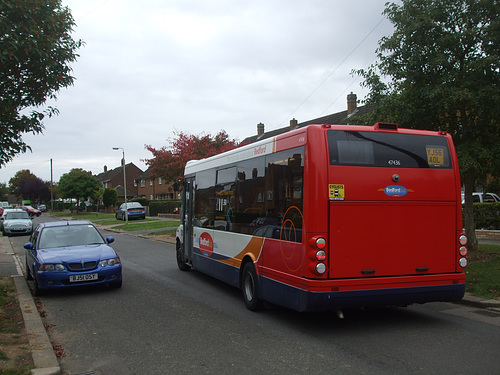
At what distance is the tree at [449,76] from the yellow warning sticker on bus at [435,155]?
3477mm

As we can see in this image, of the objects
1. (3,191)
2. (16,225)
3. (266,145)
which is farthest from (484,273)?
(3,191)

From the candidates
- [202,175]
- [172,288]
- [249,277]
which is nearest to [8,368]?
[249,277]

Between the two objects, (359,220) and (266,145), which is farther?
(266,145)

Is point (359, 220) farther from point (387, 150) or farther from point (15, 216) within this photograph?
point (15, 216)

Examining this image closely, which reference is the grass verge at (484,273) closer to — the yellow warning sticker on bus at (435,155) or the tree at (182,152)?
the yellow warning sticker on bus at (435,155)

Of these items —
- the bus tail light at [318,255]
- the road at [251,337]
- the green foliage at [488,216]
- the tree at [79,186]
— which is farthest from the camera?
the tree at [79,186]

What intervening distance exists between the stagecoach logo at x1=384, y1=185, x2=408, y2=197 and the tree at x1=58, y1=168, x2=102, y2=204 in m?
58.6

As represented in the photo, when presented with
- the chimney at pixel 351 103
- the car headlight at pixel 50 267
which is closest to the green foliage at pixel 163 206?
the chimney at pixel 351 103

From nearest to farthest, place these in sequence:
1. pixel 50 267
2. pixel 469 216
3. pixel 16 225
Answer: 1. pixel 50 267
2. pixel 469 216
3. pixel 16 225

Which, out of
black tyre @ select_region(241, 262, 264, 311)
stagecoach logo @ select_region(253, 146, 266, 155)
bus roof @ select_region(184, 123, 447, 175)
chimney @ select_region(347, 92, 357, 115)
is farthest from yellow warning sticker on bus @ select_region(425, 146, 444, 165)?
chimney @ select_region(347, 92, 357, 115)

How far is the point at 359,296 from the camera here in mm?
6055

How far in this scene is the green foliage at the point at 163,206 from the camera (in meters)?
47.0

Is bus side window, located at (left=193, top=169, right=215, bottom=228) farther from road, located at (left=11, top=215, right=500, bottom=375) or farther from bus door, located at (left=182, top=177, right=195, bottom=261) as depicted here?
road, located at (left=11, top=215, right=500, bottom=375)

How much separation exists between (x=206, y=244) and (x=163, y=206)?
128ft
